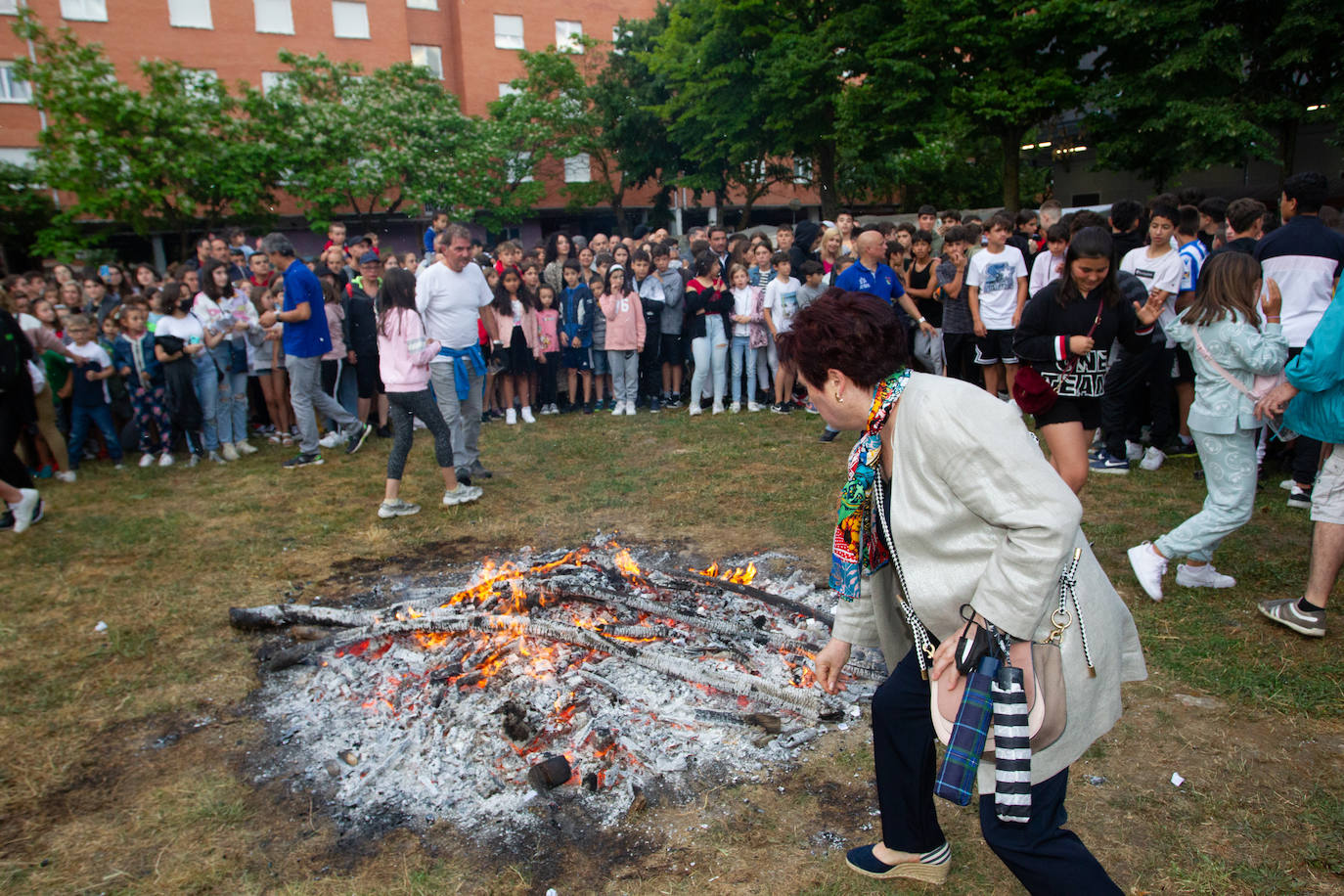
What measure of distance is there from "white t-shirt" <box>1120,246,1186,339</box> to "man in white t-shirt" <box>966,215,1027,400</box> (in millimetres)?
1080

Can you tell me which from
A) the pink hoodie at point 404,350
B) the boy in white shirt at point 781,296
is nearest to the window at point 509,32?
the boy in white shirt at point 781,296

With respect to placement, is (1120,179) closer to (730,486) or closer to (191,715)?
(730,486)

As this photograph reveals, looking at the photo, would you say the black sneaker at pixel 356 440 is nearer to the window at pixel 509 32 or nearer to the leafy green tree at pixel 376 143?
the leafy green tree at pixel 376 143

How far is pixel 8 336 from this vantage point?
707cm

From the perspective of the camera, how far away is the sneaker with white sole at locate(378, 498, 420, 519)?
23.7 ft

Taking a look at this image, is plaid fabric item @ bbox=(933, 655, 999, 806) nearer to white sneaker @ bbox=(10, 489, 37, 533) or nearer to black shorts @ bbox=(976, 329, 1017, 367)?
black shorts @ bbox=(976, 329, 1017, 367)

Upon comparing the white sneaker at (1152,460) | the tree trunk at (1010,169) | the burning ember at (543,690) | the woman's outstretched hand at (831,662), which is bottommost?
the burning ember at (543,690)

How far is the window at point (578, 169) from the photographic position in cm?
3806

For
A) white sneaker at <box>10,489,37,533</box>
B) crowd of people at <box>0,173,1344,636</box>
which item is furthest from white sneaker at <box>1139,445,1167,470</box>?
white sneaker at <box>10,489,37,533</box>

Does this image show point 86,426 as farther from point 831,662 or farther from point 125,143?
point 125,143

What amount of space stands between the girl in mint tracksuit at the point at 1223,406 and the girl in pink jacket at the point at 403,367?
544 centimetres

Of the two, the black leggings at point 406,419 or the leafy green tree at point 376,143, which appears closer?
the black leggings at point 406,419

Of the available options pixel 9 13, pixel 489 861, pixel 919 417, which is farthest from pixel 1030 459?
A: pixel 9 13

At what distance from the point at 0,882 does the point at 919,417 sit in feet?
12.2
